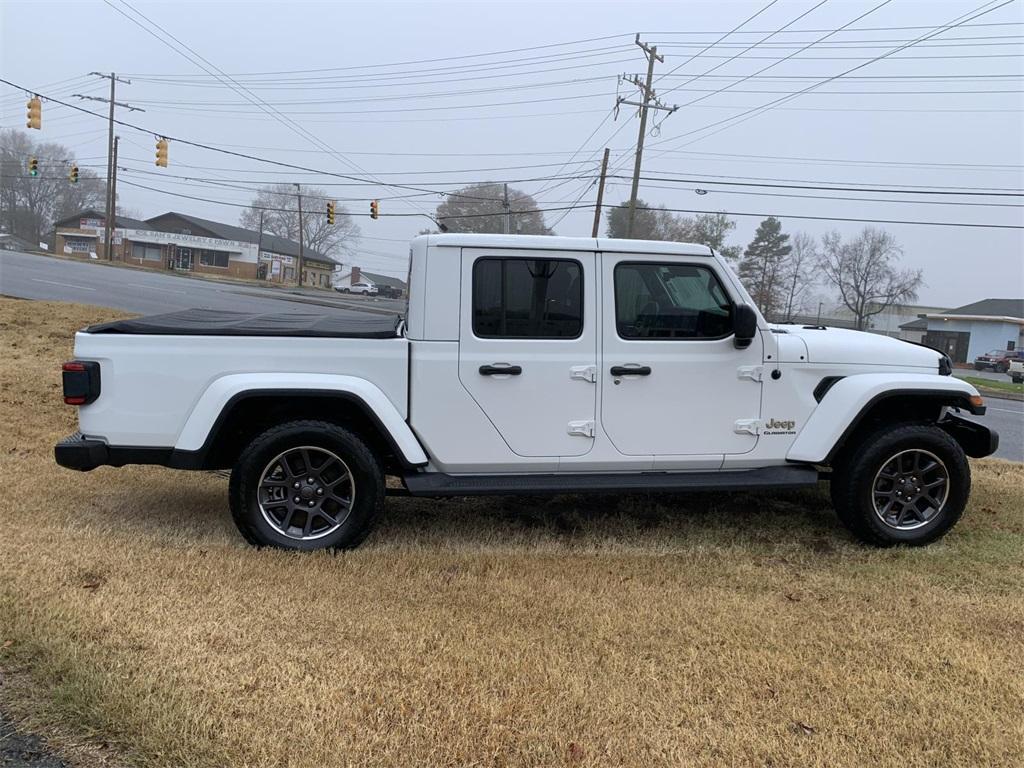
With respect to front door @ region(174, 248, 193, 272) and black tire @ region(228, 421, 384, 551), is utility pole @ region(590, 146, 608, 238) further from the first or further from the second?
front door @ region(174, 248, 193, 272)

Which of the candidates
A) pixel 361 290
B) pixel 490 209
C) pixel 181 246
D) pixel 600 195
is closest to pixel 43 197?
pixel 181 246

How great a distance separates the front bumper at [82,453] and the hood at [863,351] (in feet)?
13.7

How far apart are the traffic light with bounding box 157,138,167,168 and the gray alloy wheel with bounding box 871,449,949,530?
2903cm

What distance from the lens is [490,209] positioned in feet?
151

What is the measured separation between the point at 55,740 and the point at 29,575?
1360 millimetres

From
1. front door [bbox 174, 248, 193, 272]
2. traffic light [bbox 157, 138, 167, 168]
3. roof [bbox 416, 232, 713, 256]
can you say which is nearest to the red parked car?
traffic light [bbox 157, 138, 167, 168]

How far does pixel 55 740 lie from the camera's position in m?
2.37

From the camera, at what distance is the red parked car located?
46.9 m

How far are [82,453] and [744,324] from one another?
151 inches

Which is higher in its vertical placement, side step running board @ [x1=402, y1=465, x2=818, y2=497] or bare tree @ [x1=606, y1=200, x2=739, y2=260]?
bare tree @ [x1=606, y1=200, x2=739, y2=260]

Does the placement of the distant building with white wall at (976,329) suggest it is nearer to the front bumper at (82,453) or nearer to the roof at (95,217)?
the front bumper at (82,453)

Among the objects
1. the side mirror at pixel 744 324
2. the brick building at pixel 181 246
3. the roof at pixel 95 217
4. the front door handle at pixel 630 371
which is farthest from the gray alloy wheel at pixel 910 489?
the roof at pixel 95 217

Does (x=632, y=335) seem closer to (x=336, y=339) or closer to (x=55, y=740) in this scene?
(x=336, y=339)

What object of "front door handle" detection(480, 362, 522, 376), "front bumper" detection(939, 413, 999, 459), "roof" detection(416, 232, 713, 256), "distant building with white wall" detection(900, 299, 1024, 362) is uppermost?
"distant building with white wall" detection(900, 299, 1024, 362)
